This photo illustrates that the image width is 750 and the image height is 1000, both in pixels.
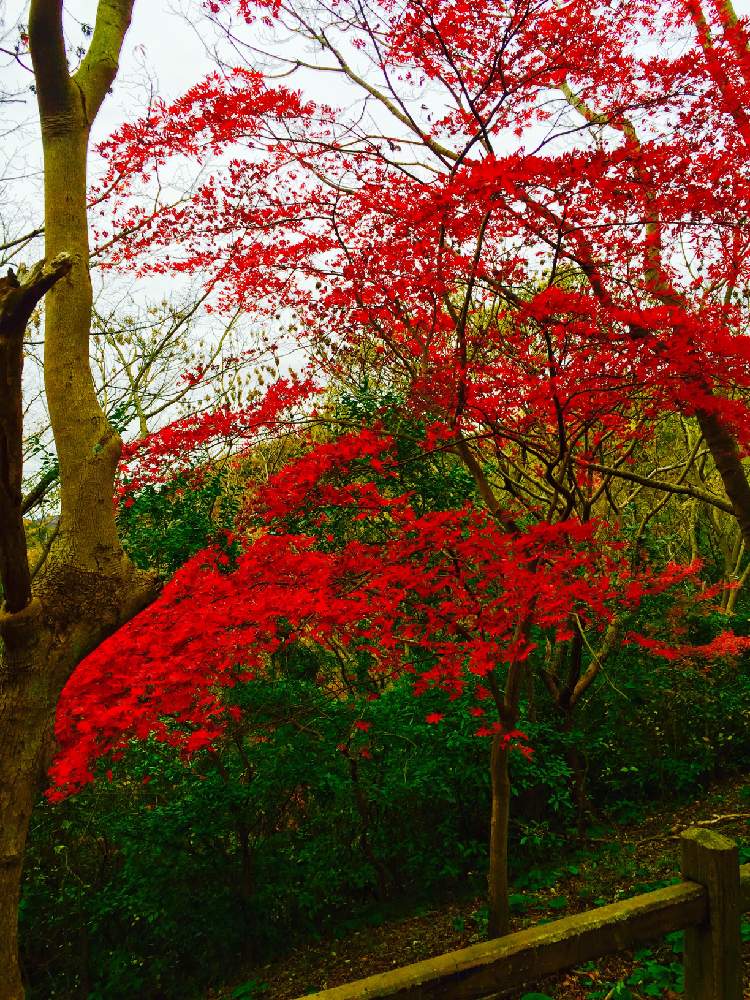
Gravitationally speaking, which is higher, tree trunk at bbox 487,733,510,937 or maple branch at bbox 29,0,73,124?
maple branch at bbox 29,0,73,124

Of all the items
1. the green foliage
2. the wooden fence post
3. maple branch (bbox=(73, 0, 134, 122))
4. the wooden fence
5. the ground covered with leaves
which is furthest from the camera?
the green foliage

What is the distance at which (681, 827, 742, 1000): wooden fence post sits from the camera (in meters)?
2.19

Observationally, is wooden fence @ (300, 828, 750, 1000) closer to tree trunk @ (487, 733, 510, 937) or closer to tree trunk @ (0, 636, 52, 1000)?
tree trunk @ (0, 636, 52, 1000)

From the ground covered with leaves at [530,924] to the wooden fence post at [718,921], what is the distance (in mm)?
2022

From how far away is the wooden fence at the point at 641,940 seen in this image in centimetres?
203

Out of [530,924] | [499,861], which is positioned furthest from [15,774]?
[530,924]

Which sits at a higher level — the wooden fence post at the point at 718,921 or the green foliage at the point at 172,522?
the green foliage at the point at 172,522

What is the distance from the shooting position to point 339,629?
461 centimetres

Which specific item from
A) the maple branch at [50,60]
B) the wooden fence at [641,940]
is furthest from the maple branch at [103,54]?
the wooden fence at [641,940]

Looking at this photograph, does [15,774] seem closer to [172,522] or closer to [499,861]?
[499,861]

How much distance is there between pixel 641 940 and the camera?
7.13ft

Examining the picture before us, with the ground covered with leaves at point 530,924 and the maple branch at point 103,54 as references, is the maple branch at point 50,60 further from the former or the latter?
the ground covered with leaves at point 530,924

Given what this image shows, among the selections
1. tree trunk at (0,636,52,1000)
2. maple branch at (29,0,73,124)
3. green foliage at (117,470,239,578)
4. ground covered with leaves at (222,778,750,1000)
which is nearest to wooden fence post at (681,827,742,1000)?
ground covered with leaves at (222,778,750,1000)

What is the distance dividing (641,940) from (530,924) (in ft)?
10.5
